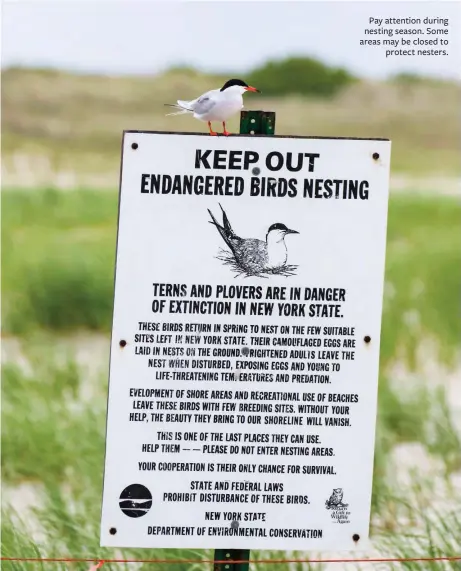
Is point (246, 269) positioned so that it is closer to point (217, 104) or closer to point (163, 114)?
point (217, 104)

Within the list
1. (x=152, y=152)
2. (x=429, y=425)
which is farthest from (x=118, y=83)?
(x=152, y=152)

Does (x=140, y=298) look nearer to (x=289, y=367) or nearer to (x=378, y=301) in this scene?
(x=289, y=367)

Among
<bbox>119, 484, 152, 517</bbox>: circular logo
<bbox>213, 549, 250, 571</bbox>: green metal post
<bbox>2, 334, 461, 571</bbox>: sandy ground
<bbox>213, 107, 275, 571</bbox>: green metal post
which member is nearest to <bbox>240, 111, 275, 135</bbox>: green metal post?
<bbox>213, 107, 275, 571</bbox>: green metal post

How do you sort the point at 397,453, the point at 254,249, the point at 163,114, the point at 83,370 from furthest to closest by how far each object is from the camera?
the point at 163,114, the point at 83,370, the point at 397,453, the point at 254,249

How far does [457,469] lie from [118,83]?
43.6 ft

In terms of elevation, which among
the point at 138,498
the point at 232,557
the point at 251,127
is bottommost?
the point at 232,557

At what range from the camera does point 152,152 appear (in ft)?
7.00

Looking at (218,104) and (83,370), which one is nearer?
(218,104)

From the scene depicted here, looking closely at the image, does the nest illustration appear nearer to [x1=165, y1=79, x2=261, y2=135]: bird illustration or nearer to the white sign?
Answer: the white sign

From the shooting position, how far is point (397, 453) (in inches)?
169

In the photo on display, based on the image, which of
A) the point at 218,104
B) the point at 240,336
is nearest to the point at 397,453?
the point at 240,336

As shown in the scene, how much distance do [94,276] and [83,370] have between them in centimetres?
155

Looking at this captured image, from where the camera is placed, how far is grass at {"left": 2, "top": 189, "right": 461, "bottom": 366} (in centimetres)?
568

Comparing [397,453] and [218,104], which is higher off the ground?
[218,104]
